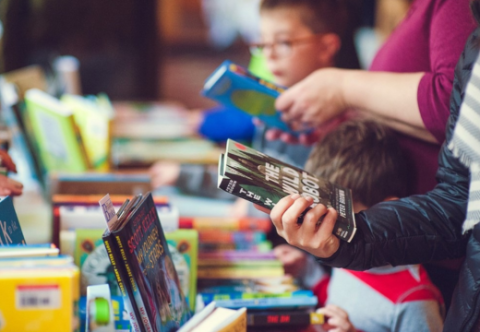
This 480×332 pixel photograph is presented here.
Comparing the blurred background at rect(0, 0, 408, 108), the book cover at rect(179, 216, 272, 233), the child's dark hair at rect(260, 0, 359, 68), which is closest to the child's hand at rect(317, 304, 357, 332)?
the book cover at rect(179, 216, 272, 233)

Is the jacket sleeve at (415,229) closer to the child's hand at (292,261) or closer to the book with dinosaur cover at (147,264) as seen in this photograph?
the book with dinosaur cover at (147,264)

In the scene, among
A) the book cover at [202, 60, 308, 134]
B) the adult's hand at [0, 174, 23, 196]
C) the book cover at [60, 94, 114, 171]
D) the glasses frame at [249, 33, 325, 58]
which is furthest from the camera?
the book cover at [60, 94, 114, 171]

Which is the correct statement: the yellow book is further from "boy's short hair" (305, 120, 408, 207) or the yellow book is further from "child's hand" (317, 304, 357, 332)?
"boy's short hair" (305, 120, 408, 207)

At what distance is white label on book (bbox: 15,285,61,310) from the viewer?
0.71 m

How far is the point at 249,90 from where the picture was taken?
1415 mm

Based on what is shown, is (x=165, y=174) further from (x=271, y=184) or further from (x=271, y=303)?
(x=271, y=184)

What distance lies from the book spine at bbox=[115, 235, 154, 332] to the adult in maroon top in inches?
24.3

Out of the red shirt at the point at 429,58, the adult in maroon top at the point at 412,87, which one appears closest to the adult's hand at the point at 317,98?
the adult in maroon top at the point at 412,87

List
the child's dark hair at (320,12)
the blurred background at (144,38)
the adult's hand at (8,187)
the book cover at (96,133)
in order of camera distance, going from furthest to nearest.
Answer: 1. the blurred background at (144,38)
2. the book cover at (96,133)
3. the child's dark hair at (320,12)
4. the adult's hand at (8,187)

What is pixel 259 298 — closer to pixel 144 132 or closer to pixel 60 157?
pixel 60 157

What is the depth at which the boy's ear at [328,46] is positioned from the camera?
5.86 feet

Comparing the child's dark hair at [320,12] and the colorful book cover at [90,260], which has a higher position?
the child's dark hair at [320,12]

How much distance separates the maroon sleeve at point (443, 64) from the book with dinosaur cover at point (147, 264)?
552mm

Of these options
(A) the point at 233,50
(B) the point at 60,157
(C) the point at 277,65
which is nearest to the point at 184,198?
(B) the point at 60,157
